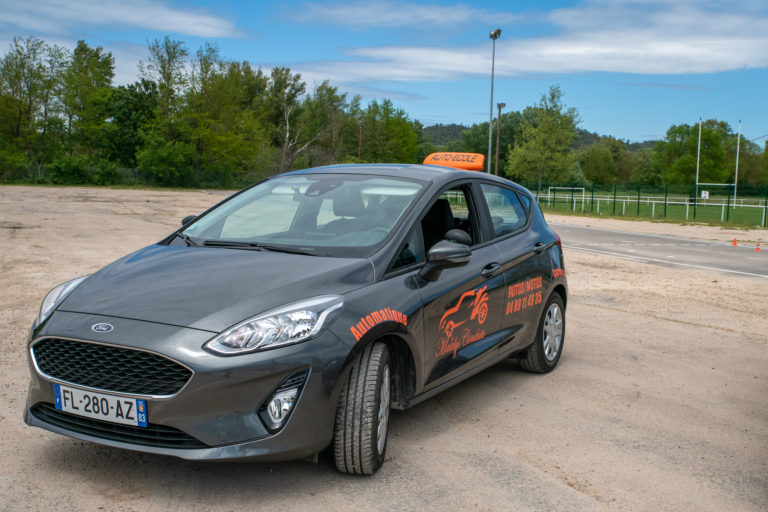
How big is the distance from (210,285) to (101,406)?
0.75m

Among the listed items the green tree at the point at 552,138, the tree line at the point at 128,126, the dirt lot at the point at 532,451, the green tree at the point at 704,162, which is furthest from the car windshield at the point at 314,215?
the green tree at the point at 704,162

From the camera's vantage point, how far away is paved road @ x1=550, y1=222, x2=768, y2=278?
48.1 feet

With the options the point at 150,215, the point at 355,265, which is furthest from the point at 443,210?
the point at 150,215

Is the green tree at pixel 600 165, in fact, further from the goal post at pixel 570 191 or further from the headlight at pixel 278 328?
the headlight at pixel 278 328

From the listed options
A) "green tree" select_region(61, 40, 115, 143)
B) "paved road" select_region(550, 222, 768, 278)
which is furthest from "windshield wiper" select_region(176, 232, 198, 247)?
"green tree" select_region(61, 40, 115, 143)

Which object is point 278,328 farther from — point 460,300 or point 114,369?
point 460,300

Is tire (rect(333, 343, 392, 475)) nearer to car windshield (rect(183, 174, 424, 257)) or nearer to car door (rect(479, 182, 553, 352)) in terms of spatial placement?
car windshield (rect(183, 174, 424, 257))

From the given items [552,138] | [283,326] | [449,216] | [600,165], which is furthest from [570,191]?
[600,165]

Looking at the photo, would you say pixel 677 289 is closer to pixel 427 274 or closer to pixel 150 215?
pixel 427 274

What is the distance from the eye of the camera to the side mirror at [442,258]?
161 inches

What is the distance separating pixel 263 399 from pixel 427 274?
1334mm

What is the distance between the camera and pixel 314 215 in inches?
182

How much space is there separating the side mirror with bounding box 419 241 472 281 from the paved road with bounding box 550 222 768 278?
35.7ft

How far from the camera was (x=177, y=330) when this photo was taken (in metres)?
3.22
